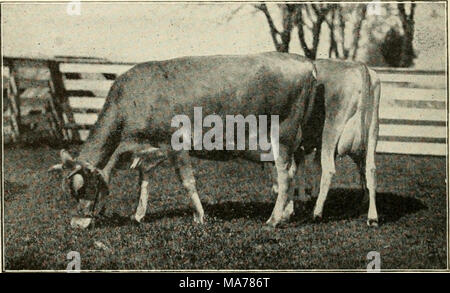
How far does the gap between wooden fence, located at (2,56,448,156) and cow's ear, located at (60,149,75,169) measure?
2.33 ft

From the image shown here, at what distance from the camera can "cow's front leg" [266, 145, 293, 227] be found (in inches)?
248

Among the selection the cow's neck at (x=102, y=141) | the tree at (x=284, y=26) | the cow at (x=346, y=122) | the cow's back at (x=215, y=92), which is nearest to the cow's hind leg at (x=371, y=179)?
the cow at (x=346, y=122)

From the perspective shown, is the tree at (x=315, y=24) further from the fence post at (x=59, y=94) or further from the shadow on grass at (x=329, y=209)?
the fence post at (x=59, y=94)

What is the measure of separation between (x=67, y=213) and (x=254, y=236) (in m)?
2.08

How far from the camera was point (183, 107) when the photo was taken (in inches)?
247

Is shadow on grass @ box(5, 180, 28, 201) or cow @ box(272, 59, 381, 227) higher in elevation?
cow @ box(272, 59, 381, 227)

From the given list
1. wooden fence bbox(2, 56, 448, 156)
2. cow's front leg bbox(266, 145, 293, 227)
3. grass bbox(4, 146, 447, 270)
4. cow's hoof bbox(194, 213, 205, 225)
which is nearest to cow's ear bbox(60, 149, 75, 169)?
grass bbox(4, 146, 447, 270)

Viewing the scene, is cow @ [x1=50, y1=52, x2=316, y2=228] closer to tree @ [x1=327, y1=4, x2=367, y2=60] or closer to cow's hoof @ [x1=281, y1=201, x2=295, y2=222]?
cow's hoof @ [x1=281, y1=201, x2=295, y2=222]

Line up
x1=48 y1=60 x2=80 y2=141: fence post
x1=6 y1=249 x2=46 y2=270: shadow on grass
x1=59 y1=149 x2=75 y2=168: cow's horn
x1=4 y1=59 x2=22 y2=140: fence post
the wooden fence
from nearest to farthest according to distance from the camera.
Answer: x1=59 y1=149 x2=75 y2=168: cow's horn → x1=6 y1=249 x2=46 y2=270: shadow on grass → the wooden fence → x1=4 y1=59 x2=22 y2=140: fence post → x1=48 y1=60 x2=80 y2=141: fence post

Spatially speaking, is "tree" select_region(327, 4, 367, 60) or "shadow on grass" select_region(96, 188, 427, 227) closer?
"shadow on grass" select_region(96, 188, 427, 227)


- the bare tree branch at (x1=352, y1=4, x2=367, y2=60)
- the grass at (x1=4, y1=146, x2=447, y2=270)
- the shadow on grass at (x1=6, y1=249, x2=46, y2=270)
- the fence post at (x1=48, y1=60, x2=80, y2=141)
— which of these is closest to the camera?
the grass at (x1=4, y1=146, x2=447, y2=270)

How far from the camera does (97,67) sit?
22.8 feet
